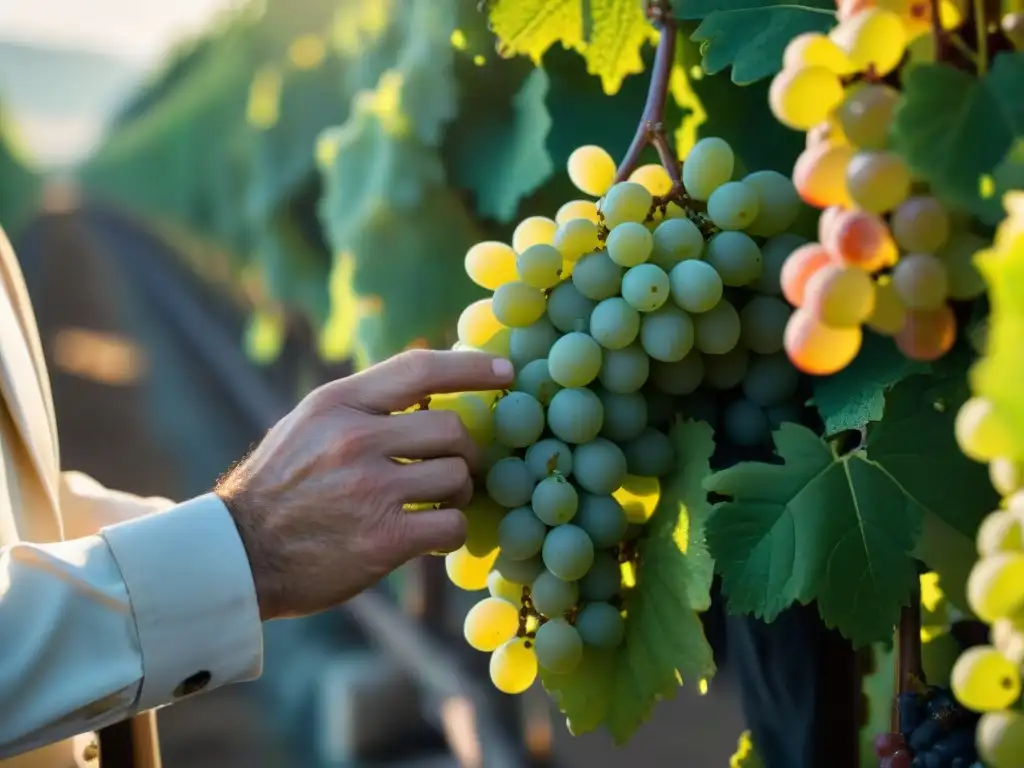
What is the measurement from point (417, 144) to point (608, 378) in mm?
1000

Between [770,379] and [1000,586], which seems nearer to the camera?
[1000,586]

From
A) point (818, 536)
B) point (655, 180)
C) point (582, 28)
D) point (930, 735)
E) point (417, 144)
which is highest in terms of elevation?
point (417, 144)

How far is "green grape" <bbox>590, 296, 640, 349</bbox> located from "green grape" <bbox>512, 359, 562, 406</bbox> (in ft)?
0.12

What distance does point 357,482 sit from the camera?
663 mm

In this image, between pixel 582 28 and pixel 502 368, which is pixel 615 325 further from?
pixel 582 28

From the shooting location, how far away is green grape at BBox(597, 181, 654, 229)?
609mm

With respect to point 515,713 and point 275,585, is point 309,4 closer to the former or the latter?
point 515,713

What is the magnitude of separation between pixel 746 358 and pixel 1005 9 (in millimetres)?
221

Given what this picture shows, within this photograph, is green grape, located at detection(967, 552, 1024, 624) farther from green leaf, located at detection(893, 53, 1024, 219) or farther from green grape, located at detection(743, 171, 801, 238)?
green grape, located at detection(743, 171, 801, 238)

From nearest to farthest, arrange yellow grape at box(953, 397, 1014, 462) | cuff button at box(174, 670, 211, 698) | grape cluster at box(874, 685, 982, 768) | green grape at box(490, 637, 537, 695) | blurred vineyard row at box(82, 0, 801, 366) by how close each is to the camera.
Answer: yellow grape at box(953, 397, 1014, 462), grape cluster at box(874, 685, 982, 768), green grape at box(490, 637, 537, 695), cuff button at box(174, 670, 211, 698), blurred vineyard row at box(82, 0, 801, 366)

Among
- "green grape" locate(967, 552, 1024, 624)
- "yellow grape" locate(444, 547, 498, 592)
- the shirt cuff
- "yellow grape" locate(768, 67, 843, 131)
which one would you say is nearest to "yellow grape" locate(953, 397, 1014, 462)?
"green grape" locate(967, 552, 1024, 624)

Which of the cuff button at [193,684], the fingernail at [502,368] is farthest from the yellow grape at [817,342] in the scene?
the cuff button at [193,684]

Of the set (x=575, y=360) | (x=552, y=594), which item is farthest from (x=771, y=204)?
(x=552, y=594)

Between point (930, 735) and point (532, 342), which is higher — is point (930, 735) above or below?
below
